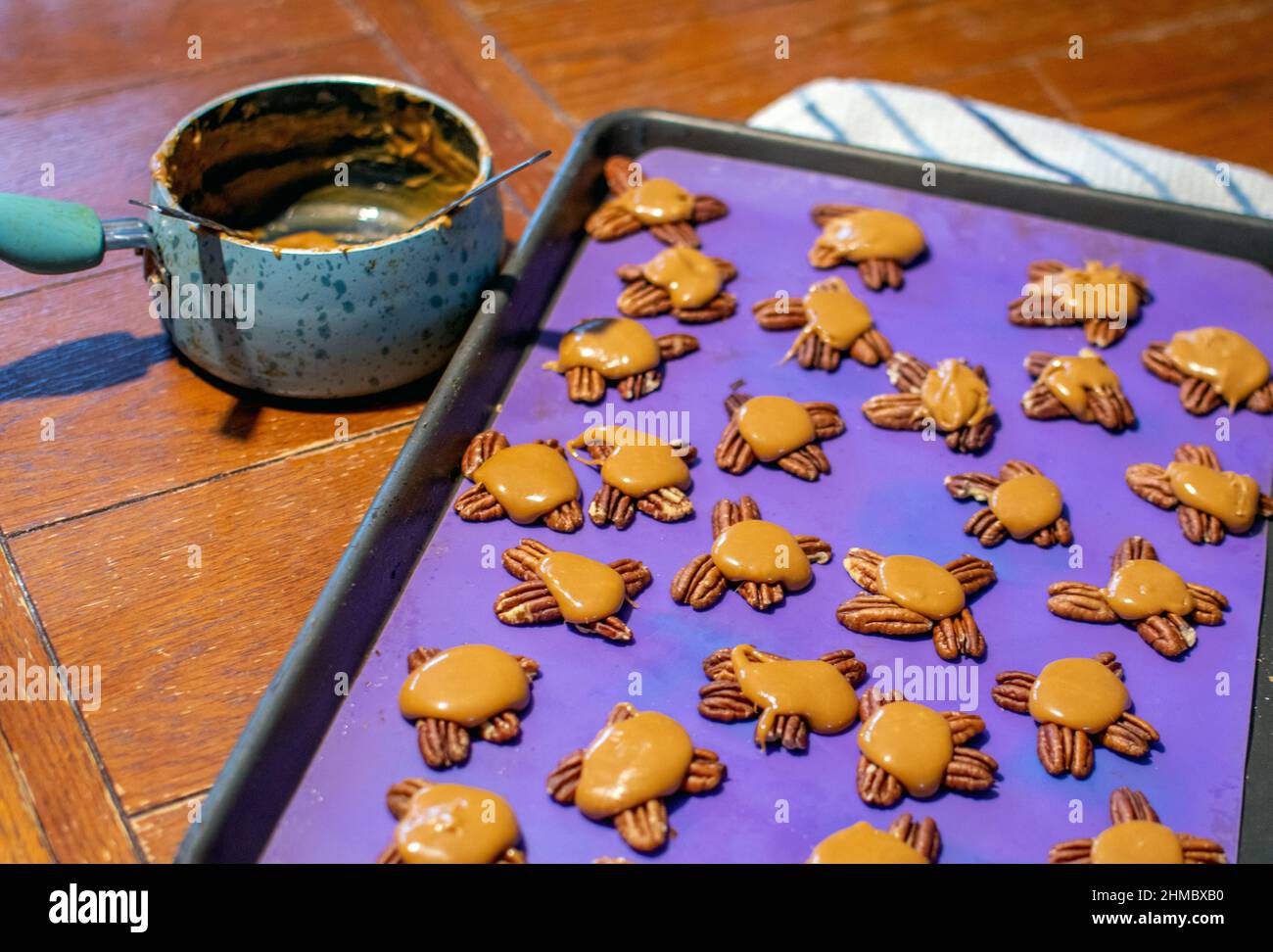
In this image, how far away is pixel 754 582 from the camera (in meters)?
0.98

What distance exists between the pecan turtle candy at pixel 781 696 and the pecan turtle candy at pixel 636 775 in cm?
4

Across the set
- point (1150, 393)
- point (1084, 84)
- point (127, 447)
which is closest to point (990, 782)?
point (1150, 393)

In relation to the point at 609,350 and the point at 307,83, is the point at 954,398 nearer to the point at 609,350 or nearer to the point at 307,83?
the point at 609,350

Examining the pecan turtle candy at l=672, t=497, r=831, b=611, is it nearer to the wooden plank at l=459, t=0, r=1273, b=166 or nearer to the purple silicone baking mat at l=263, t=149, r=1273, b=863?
the purple silicone baking mat at l=263, t=149, r=1273, b=863

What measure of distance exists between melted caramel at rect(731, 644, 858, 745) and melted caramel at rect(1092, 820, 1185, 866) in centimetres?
18

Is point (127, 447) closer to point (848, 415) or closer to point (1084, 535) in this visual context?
point (848, 415)

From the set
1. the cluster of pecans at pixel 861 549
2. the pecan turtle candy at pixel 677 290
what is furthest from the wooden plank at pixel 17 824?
the pecan turtle candy at pixel 677 290

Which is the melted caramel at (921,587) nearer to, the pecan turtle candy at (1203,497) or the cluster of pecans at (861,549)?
the cluster of pecans at (861,549)

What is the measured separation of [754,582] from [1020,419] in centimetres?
34

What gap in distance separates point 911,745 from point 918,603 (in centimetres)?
13

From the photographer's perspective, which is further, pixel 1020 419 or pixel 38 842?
pixel 1020 419

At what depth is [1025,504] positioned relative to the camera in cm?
105

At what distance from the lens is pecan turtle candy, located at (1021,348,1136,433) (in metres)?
1.14

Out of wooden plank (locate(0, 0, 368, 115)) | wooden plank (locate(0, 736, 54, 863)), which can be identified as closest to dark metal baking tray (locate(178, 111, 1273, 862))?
wooden plank (locate(0, 736, 54, 863))
